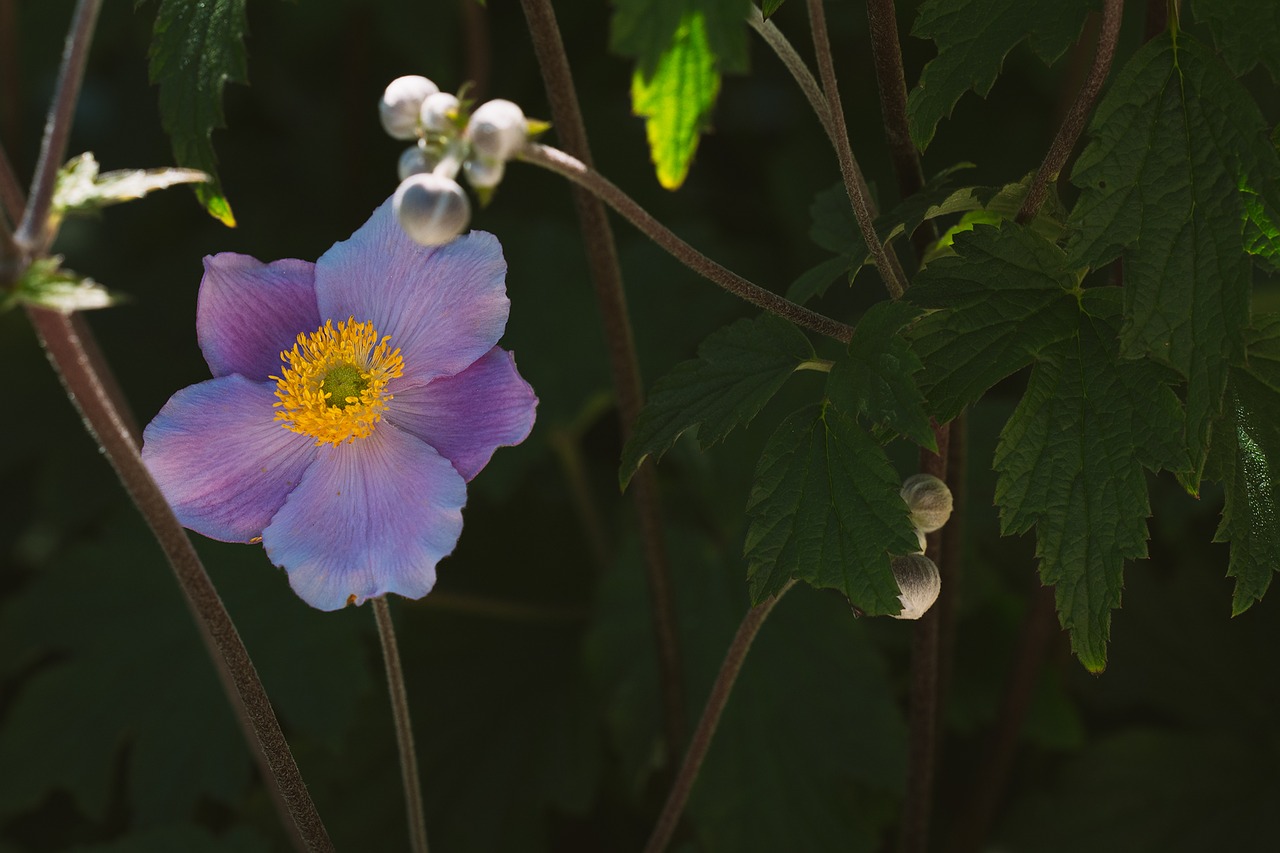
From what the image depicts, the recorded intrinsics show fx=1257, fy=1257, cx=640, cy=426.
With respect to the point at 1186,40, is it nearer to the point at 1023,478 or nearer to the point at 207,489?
the point at 1023,478

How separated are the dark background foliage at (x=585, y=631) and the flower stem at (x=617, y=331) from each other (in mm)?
143

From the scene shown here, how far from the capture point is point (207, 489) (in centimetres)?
84

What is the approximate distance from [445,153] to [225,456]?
0.32 m

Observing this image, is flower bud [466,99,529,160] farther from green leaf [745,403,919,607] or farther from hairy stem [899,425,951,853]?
hairy stem [899,425,951,853]

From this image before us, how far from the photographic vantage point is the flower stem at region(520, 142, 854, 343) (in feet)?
2.17

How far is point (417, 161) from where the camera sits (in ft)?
2.15

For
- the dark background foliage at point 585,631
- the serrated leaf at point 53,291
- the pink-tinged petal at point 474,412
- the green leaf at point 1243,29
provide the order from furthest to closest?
the dark background foliage at point 585,631 → the pink-tinged petal at point 474,412 → the green leaf at point 1243,29 → the serrated leaf at point 53,291

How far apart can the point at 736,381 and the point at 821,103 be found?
182 mm

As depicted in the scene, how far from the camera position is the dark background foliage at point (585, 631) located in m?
1.36

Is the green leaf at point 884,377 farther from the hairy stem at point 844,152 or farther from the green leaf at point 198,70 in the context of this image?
the green leaf at point 198,70

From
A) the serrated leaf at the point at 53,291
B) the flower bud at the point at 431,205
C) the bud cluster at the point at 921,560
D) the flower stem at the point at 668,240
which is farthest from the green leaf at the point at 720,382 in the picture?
the serrated leaf at the point at 53,291

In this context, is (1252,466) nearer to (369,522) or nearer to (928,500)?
(928,500)

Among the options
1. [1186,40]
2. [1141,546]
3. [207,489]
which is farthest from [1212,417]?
[207,489]

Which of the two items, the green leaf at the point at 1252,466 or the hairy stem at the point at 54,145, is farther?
the green leaf at the point at 1252,466
